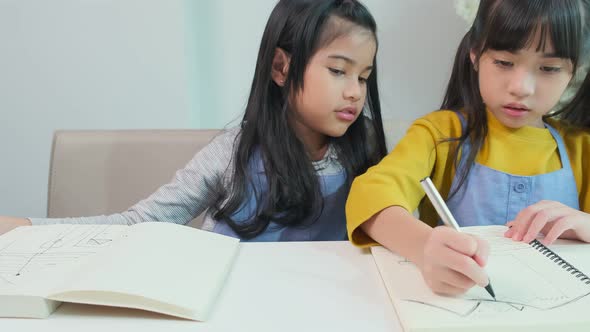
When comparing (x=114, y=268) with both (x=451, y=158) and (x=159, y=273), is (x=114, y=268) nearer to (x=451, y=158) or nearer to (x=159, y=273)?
(x=159, y=273)

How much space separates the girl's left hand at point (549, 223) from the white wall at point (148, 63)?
1.01 metres

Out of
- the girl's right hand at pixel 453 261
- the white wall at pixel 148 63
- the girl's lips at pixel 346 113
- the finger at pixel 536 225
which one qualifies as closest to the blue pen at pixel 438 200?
the girl's right hand at pixel 453 261

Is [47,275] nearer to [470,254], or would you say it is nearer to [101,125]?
[470,254]

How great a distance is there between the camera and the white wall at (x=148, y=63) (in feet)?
5.13

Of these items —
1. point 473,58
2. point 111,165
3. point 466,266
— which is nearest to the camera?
point 466,266

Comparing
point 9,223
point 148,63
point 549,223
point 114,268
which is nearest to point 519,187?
point 549,223

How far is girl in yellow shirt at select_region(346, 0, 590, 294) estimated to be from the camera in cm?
67

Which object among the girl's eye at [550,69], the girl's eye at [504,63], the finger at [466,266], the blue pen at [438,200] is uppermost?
the girl's eye at [504,63]

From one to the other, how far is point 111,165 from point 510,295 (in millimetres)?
991

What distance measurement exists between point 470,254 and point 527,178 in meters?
0.36

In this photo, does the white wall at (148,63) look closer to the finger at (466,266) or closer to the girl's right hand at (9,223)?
the girl's right hand at (9,223)

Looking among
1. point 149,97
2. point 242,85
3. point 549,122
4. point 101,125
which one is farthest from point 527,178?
point 101,125

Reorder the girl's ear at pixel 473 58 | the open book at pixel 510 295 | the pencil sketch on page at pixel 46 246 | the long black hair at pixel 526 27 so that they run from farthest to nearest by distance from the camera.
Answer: the girl's ear at pixel 473 58 → the long black hair at pixel 526 27 → the pencil sketch on page at pixel 46 246 → the open book at pixel 510 295

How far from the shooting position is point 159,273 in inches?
21.2
